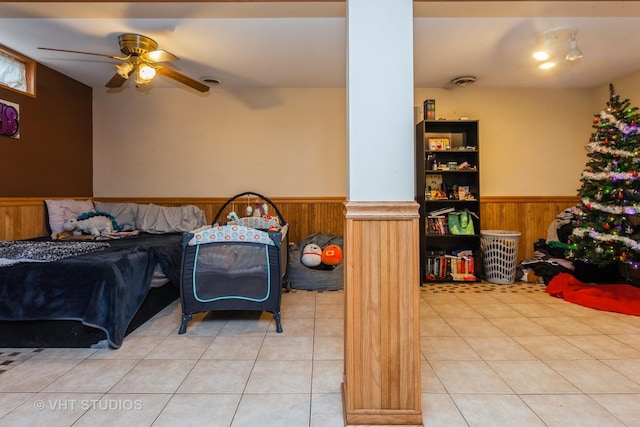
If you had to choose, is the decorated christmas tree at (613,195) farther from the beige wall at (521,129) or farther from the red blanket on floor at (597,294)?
the beige wall at (521,129)

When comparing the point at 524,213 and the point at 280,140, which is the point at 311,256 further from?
the point at 524,213

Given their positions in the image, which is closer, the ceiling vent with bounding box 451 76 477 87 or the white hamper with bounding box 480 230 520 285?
the white hamper with bounding box 480 230 520 285

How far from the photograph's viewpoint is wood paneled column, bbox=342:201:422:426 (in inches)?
57.7

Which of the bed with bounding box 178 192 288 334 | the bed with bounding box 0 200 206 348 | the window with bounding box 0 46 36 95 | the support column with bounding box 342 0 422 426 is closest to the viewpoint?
the support column with bounding box 342 0 422 426

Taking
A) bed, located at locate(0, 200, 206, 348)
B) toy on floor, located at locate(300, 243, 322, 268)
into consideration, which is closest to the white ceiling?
bed, located at locate(0, 200, 206, 348)

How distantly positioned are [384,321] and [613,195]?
3150mm

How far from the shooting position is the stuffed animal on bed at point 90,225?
356 centimetres

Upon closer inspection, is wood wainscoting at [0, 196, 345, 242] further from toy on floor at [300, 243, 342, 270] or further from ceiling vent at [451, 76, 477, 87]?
ceiling vent at [451, 76, 477, 87]

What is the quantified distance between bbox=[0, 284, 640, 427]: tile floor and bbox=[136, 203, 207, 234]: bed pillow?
1401mm

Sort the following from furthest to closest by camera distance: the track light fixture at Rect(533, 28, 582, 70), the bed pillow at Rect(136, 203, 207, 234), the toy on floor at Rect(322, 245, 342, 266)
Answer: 1. the bed pillow at Rect(136, 203, 207, 234)
2. the toy on floor at Rect(322, 245, 342, 266)
3. the track light fixture at Rect(533, 28, 582, 70)

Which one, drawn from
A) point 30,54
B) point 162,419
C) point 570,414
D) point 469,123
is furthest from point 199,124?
point 570,414

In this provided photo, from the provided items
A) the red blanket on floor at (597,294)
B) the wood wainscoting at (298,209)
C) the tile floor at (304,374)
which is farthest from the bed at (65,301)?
the red blanket on floor at (597,294)

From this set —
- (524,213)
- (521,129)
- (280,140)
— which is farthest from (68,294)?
(521,129)

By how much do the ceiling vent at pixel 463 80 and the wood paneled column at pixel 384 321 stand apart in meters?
3.30
